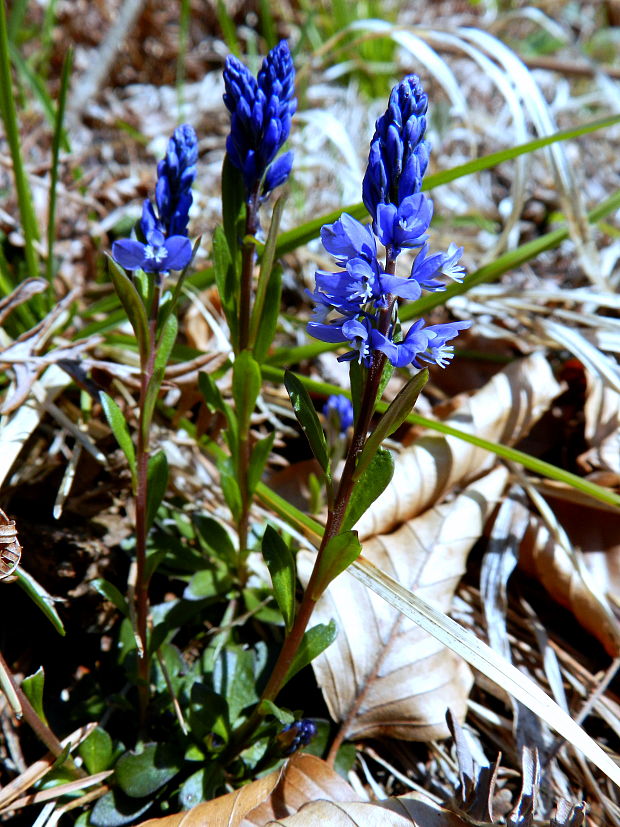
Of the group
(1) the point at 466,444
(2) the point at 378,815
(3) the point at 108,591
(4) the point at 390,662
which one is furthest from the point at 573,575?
(3) the point at 108,591

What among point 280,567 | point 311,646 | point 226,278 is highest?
point 226,278

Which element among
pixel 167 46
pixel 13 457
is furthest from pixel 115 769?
pixel 167 46

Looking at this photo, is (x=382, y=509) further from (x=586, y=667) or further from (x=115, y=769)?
(x=115, y=769)

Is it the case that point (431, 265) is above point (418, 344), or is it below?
above

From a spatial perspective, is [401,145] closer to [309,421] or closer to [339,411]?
[309,421]

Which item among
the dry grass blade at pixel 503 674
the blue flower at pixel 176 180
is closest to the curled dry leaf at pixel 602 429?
the dry grass blade at pixel 503 674
